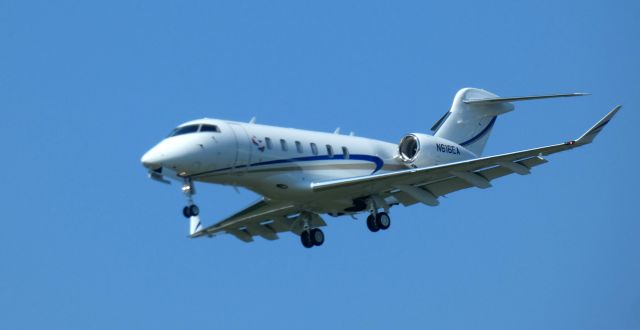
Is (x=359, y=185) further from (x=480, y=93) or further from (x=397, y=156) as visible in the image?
(x=480, y=93)

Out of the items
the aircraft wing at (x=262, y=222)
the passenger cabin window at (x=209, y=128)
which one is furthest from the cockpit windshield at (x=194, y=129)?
the aircraft wing at (x=262, y=222)

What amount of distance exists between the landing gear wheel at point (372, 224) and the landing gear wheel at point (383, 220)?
0.08m

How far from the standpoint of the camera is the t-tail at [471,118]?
36344 mm

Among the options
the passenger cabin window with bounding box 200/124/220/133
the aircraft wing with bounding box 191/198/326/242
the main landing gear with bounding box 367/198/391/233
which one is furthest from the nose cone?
the main landing gear with bounding box 367/198/391/233

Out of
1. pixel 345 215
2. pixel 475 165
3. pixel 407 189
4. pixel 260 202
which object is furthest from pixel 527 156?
pixel 260 202

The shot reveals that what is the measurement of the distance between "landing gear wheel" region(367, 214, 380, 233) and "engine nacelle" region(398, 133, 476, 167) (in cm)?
209

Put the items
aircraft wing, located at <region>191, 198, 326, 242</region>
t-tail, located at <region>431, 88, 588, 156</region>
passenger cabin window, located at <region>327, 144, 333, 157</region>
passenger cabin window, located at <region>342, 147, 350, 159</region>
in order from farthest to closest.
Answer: t-tail, located at <region>431, 88, 588, 156</region> → aircraft wing, located at <region>191, 198, 326, 242</region> → passenger cabin window, located at <region>342, 147, 350, 159</region> → passenger cabin window, located at <region>327, 144, 333, 157</region>

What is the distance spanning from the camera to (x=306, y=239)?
3366 centimetres

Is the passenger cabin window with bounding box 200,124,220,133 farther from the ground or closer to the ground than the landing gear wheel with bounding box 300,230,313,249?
farther from the ground

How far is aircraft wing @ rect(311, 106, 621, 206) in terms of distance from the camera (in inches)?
1212

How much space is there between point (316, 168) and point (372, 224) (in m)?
2.19

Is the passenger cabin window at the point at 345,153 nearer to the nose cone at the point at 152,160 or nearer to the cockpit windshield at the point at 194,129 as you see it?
the cockpit windshield at the point at 194,129

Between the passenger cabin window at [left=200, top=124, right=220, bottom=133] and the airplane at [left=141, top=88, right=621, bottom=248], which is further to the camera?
the passenger cabin window at [left=200, top=124, right=220, bottom=133]

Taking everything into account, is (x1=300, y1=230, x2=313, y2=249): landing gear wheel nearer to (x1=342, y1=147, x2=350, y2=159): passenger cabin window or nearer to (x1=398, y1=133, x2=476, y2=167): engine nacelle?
(x1=342, y1=147, x2=350, y2=159): passenger cabin window
